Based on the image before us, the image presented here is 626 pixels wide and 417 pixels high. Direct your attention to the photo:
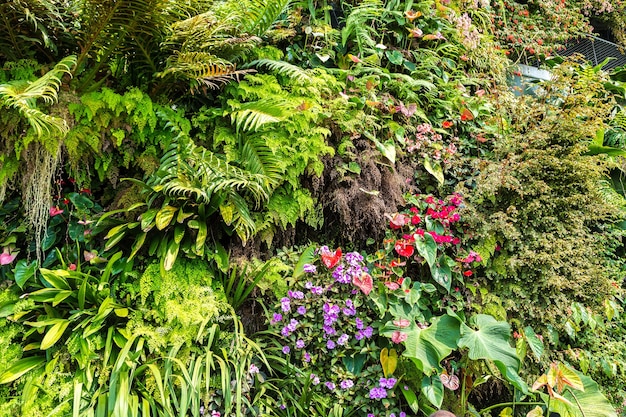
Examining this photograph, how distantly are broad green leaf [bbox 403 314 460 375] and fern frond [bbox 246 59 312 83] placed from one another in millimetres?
1492

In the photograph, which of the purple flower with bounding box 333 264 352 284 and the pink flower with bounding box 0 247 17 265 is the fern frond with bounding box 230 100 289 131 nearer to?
the purple flower with bounding box 333 264 352 284

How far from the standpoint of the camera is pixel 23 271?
188cm

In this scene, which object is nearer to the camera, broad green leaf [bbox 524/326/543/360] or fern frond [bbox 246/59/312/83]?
broad green leaf [bbox 524/326/543/360]

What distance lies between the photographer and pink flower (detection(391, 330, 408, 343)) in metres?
1.83

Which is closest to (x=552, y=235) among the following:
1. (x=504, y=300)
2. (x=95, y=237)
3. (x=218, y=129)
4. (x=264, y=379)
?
(x=504, y=300)

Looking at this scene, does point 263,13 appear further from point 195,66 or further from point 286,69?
point 195,66

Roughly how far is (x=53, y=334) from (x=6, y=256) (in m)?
0.58

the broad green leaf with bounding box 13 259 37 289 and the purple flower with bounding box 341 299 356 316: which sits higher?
the broad green leaf with bounding box 13 259 37 289

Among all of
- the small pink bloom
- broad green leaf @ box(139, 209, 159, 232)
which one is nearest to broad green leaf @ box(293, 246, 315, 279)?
the small pink bloom

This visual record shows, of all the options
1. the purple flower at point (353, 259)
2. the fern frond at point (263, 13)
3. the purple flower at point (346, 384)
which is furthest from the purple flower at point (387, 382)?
the fern frond at point (263, 13)

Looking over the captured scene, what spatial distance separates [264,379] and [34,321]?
111 cm

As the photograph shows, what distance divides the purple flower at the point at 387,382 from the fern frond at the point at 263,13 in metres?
2.10

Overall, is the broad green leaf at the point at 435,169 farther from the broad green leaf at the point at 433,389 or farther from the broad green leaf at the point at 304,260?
the broad green leaf at the point at 433,389

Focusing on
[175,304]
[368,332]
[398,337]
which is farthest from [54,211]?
[398,337]
